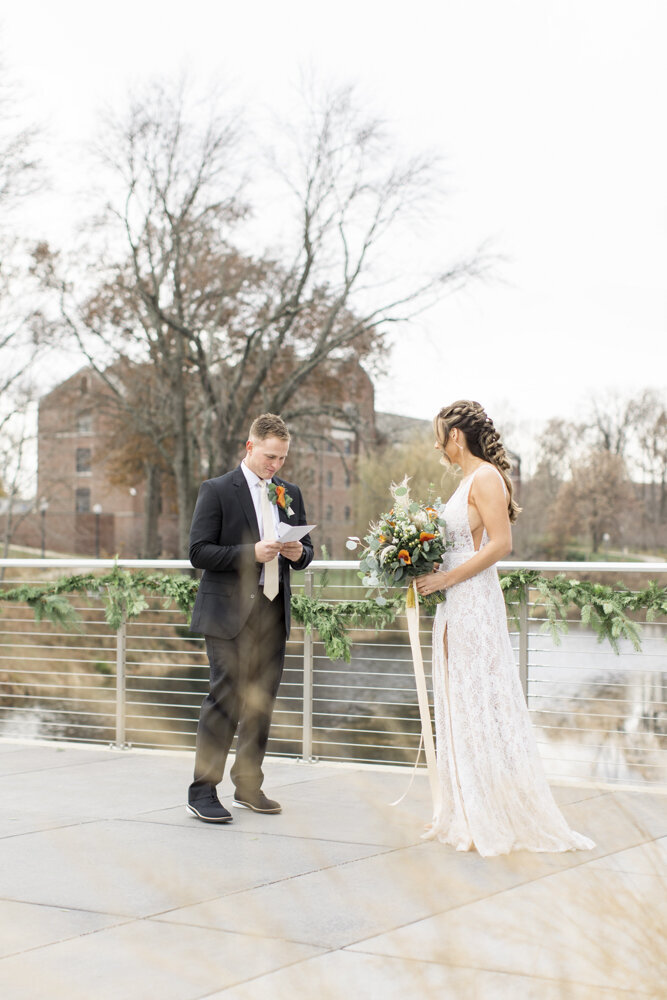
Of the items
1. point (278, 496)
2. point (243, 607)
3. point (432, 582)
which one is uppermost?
point (278, 496)

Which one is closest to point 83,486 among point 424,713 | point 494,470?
point 424,713

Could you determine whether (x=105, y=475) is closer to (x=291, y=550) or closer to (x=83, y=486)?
(x=83, y=486)

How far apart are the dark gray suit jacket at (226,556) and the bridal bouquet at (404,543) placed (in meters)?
0.52

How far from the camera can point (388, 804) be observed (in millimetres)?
1153

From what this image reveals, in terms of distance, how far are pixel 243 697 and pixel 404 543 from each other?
4.11 ft

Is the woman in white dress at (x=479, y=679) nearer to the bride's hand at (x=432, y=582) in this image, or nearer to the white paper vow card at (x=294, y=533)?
the bride's hand at (x=432, y=582)

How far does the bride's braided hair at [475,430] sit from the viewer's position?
15.6ft

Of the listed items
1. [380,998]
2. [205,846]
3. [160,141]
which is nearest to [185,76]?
[160,141]

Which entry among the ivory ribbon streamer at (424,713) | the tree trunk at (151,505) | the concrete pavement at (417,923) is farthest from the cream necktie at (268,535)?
the tree trunk at (151,505)

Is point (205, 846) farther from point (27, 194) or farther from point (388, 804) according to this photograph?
point (27, 194)

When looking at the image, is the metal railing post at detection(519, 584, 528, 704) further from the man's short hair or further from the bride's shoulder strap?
the man's short hair

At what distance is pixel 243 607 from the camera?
514 cm

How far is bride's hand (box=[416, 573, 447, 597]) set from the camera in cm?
473

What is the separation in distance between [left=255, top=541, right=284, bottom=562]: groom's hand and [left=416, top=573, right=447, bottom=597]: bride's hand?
695 millimetres
